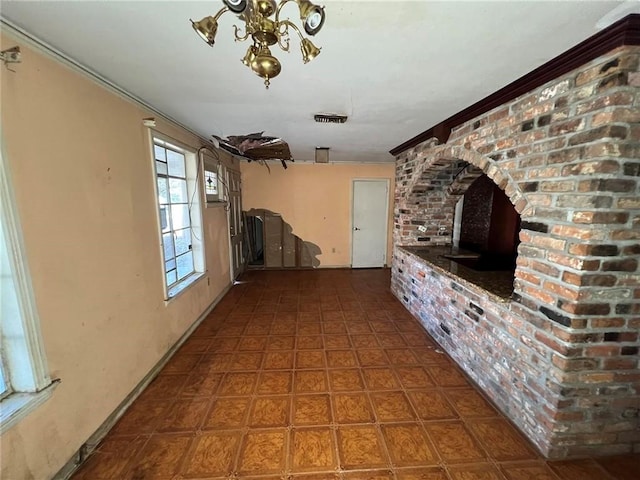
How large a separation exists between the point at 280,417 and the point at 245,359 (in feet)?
2.50

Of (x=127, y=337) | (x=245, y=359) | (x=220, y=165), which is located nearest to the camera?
(x=127, y=337)

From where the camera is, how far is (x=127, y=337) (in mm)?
1858

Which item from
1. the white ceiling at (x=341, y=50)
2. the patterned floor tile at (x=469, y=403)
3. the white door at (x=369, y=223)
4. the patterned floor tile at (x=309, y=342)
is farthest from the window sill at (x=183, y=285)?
the white door at (x=369, y=223)

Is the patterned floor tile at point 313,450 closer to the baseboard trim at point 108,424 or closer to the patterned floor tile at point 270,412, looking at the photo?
the patterned floor tile at point 270,412

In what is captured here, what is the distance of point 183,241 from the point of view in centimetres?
294

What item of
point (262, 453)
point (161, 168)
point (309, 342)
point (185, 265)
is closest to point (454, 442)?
point (262, 453)

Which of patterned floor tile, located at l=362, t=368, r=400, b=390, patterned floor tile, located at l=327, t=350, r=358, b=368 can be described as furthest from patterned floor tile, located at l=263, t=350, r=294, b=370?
patterned floor tile, located at l=362, t=368, r=400, b=390

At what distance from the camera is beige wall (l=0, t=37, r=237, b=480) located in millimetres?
1187

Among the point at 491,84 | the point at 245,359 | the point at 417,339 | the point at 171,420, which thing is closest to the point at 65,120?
the point at 171,420

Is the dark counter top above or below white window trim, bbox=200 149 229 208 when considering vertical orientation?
below

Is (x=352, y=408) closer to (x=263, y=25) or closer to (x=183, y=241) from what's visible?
(x=263, y=25)

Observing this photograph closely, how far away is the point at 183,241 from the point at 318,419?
2.27 metres

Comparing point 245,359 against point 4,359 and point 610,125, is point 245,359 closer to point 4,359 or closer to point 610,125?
point 4,359

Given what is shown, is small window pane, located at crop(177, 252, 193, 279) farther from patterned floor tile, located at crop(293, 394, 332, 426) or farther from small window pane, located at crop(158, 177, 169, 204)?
patterned floor tile, located at crop(293, 394, 332, 426)
